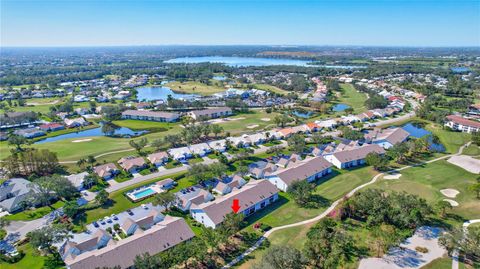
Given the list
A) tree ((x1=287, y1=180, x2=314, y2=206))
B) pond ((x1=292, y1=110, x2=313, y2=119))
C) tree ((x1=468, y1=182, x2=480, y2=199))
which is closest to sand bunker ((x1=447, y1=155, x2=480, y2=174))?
tree ((x1=468, y1=182, x2=480, y2=199))

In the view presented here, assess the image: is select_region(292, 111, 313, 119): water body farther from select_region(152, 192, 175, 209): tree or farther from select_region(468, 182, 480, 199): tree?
select_region(152, 192, 175, 209): tree

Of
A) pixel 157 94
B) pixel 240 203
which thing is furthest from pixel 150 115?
pixel 240 203

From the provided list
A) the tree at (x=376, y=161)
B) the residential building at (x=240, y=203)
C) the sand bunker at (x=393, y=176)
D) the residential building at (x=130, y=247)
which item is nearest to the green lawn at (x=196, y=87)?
the tree at (x=376, y=161)

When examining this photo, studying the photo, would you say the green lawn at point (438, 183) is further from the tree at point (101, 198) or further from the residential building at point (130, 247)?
the tree at point (101, 198)

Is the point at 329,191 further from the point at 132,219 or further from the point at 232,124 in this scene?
the point at 232,124

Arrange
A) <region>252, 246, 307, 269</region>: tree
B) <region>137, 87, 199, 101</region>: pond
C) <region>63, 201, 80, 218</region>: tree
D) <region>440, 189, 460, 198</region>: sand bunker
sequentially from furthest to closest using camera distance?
1. <region>137, 87, 199, 101</region>: pond
2. <region>440, 189, 460, 198</region>: sand bunker
3. <region>63, 201, 80, 218</region>: tree
4. <region>252, 246, 307, 269</region>: tree

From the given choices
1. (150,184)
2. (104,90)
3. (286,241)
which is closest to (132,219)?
(150,184)
